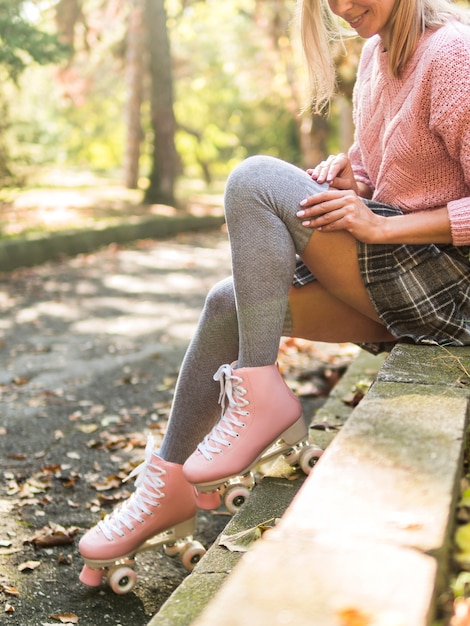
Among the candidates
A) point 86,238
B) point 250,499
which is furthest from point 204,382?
point 86,238

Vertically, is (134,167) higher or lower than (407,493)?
lower

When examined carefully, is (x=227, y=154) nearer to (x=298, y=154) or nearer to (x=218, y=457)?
(x=298, y=154)

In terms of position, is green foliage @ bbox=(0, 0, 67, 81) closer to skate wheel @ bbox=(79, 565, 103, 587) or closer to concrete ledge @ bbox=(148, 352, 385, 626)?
concrete ledge @ bbox=(148, 352, 385, 626)

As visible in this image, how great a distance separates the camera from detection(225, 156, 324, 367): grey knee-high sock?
1986 mm

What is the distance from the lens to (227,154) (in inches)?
1416

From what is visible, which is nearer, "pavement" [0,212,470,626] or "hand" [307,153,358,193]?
"pavement" [0,212,470,626]

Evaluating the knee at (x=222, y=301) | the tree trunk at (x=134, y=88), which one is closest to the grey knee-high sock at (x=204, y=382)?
the knee at (x=222, y=301)

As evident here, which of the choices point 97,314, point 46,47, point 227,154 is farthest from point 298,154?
point 97,314

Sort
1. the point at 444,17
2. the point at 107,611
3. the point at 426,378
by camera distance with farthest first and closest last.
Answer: the point at 444,17 < the point at 107,611 < the point at 426,378

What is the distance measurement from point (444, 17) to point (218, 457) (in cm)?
137

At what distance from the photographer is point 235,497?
213 cm

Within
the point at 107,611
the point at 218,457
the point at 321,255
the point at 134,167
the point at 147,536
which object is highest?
the point at 321,255

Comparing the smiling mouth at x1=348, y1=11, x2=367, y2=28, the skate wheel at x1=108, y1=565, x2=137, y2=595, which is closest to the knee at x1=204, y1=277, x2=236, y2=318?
the skate wheel at x1=108, y1=565, x2=137, y2=595

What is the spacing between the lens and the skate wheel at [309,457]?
221cm
